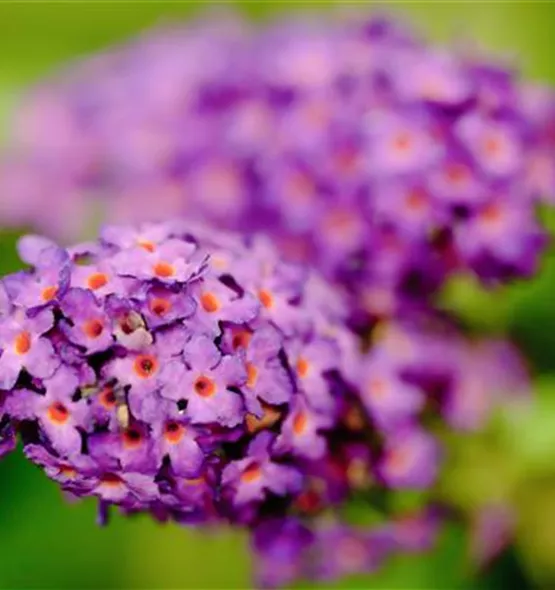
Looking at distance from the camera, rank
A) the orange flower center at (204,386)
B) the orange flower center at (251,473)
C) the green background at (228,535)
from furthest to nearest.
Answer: the green background at (228,535)
the orange flower center at (251,473)
the orange flower center at (204,386)

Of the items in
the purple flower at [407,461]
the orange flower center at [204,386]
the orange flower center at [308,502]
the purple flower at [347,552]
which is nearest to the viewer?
the orange flower center at [204,386]

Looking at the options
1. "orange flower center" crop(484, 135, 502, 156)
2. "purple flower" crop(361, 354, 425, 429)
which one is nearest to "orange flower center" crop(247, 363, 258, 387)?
"purple flower" crop(361, 354, 425, 429)

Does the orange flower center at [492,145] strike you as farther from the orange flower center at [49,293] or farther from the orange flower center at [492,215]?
the orange flower center at [49,293]

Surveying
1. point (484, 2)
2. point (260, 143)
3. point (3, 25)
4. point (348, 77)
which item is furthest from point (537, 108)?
point (3, 25)

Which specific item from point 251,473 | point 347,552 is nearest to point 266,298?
point 251,473

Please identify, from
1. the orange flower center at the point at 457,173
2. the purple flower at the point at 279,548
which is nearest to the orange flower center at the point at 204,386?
the purple flower at the point at 279,548

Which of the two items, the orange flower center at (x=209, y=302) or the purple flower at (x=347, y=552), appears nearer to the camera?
the orange flower center at (x=209, y=302)

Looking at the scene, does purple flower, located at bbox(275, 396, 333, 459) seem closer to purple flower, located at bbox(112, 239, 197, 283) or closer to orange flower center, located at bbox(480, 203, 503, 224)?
purple flower, located at bbox(112, 239, 197, 283)

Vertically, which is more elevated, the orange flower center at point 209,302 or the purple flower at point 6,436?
the orange flower center at point 209,302
